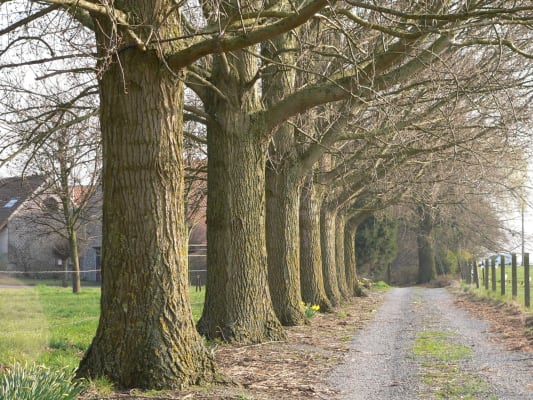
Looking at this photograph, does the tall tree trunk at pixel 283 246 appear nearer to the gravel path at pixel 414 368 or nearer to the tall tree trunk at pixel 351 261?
the gravel path at pixel 414 368

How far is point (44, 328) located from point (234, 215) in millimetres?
4928

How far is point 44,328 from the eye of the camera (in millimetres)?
13961

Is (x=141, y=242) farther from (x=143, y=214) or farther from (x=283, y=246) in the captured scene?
(x=283, y=246)

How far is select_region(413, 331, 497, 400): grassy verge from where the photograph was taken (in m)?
8.16

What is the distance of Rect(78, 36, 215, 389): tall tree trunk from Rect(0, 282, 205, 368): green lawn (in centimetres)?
149

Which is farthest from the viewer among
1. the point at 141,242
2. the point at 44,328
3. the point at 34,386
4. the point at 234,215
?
the point at 44,328

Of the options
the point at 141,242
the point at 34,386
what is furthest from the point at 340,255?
the point at 34,386

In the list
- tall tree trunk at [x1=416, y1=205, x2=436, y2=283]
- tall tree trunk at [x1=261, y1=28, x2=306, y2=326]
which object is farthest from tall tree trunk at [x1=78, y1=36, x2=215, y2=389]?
tall tree trunk at [x1=416, y1=205, x2=436, y2=283]

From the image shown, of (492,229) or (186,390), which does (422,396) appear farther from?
(492,229)

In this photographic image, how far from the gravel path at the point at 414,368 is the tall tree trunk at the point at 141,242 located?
1.96m

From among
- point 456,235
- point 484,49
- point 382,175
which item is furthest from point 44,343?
point 456,235

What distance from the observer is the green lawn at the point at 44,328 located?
1009 cm

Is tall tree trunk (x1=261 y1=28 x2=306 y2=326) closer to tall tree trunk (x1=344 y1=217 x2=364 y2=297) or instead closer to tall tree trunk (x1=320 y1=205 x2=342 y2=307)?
tall tree trunk (x1=320 y1=205 x2=342 y2=307)

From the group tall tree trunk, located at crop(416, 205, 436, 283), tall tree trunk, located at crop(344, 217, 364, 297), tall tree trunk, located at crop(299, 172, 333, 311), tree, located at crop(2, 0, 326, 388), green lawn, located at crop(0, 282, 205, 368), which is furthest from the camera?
tall tree trunk, located at crop(416, 205, 436, 283)
